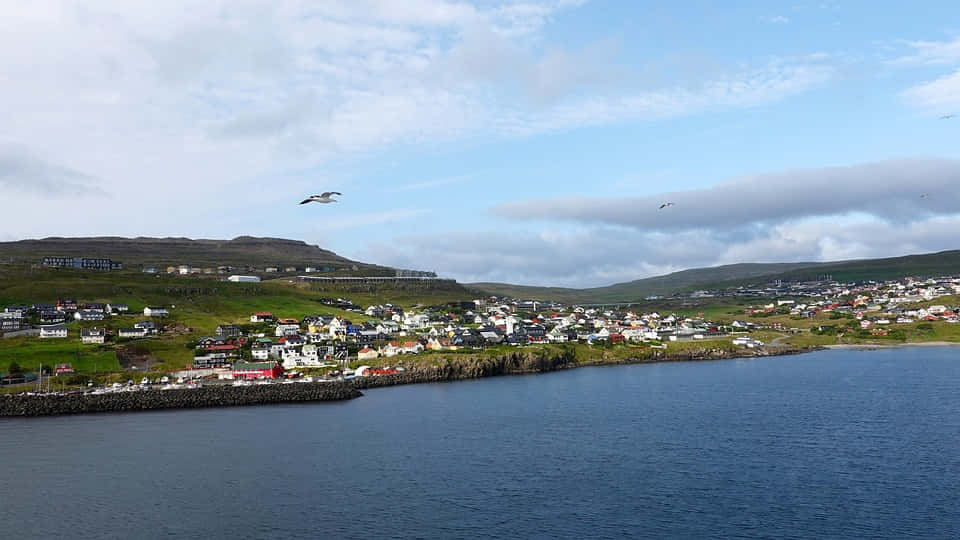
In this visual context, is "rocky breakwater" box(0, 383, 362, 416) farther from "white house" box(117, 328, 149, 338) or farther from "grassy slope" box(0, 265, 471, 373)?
"white house" box(117, 328, 149, 338)

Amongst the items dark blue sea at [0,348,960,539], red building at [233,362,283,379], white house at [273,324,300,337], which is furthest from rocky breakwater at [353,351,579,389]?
white house at [273,324,300,337]

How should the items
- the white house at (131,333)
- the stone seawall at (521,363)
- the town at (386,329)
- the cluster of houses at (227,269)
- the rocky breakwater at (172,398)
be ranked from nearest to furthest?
the rocky breakwater at (172,398)
the stone seawall at (521,363)
the town at (386,329)
the white house at (131,333)
the cluster of houses at (227,269)

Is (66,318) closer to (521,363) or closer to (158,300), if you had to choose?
(158,300)

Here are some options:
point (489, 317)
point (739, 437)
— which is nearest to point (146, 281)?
point (489, 317)

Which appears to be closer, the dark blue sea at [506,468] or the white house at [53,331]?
the dark blue sea at [506,468]

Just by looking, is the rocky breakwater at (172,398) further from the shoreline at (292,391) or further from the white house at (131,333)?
the white house at (131,333)

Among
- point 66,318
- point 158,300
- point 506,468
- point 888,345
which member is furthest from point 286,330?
point 888,345

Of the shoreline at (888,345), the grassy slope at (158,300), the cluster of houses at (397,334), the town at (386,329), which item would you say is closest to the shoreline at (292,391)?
the town at (386,329)
